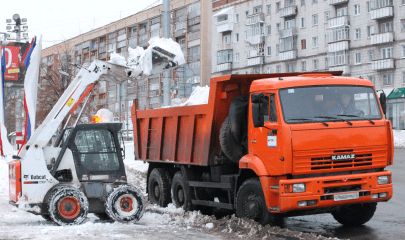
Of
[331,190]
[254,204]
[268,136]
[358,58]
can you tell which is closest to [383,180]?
[331,190]

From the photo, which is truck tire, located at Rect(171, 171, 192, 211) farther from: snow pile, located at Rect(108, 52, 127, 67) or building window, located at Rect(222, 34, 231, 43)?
building window, located at Rect(222, 34, 231, 43)

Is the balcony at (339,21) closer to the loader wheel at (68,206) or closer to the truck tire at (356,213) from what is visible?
the truck tire at (356,213)

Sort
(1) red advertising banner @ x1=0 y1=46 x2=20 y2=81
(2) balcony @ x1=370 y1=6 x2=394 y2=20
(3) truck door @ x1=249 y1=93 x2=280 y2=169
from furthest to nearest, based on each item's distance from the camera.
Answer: (2) balcony @ x1=370 y1=6 x2=394 y2=20, (1) red advertising banner @ x1=0 y1=46 x2=20 y2=81, (3) truck door @ x1=249 y1=93 x2=280 y2=169

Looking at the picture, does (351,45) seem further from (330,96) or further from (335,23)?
(330,96)

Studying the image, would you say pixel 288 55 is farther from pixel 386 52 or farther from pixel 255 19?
pixel 386 52

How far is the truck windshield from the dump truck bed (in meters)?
1.17

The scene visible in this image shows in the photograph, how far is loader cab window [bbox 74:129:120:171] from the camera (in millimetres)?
10219

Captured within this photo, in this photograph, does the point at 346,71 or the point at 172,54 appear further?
the point at 346,71

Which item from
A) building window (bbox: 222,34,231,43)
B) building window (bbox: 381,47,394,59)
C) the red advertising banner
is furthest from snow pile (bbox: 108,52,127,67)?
building window (bbox: 222,34,231,43)

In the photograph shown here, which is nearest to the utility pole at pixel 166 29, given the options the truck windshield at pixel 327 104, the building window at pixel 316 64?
the truck windshield at pixel 327 104

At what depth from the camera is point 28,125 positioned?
35.8ft

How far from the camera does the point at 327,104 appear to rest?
8852 mm

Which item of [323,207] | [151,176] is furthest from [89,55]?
[323,207]

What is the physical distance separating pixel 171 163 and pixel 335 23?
3839cm
